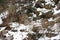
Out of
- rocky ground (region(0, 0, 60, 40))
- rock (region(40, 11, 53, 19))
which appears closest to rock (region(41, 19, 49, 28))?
rocky ground (region(0, 0, 60, 40))

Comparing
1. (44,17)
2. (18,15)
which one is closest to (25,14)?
(18,15)

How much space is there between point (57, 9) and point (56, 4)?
0.95 ft

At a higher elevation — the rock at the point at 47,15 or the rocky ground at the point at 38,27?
the rock at the point at 47,15

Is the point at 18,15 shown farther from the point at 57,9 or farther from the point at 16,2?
the point at 57,9

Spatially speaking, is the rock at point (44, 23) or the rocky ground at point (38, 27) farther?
the rock at point (44, 23)

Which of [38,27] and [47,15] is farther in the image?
[47,15]

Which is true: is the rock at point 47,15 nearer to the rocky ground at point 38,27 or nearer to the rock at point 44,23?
the rocky ground at point 38,27

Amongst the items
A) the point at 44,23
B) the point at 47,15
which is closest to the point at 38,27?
the point at 44,23

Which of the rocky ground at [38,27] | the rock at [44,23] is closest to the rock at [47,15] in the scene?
the rocky ground at [38,27]

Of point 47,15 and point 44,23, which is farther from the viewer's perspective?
point 47,15

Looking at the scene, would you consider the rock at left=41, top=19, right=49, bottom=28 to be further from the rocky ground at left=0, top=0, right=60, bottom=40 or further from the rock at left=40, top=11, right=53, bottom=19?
the rock at left=40, top=11, right=53, bottom=19

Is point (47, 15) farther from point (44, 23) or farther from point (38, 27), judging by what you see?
point (38, 27)

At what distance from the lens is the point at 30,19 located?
17.5 ft

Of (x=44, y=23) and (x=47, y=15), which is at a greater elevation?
(x=47, y=15)
